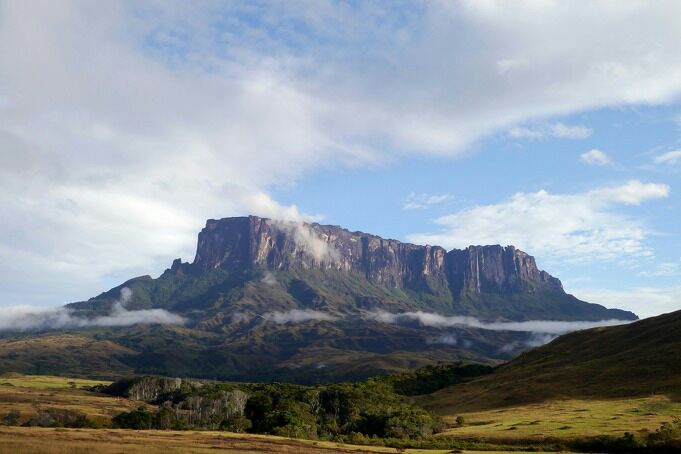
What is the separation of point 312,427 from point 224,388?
68.4 metres

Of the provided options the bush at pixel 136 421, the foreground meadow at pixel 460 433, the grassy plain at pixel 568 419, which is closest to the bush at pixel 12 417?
the foreground meadow at pixel 460 433

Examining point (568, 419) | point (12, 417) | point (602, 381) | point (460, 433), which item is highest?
point (602, 381)

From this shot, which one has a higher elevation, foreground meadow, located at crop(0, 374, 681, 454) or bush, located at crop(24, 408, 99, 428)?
foreground meadow, located at crop(0, 374, 681, 454)

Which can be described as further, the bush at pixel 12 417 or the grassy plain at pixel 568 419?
the bush at pixel 12 417

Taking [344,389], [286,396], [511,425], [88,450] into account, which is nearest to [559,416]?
[511,425]

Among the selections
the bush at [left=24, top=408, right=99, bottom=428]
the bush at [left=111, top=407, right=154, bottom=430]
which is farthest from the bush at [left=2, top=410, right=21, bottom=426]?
the bush at [left=111, top=407, right=154, bottom=430]

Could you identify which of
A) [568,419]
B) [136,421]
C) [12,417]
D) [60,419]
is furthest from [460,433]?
[12,417]

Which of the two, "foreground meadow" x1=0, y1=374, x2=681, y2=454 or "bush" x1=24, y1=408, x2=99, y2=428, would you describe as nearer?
"foreground meadow" x1=0, y1=374, x2=681, y2=454

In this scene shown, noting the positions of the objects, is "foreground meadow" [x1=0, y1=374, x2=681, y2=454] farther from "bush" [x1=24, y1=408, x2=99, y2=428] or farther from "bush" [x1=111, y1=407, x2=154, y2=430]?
"bush" [x1=111, y1=407, x2=154, y2=430]

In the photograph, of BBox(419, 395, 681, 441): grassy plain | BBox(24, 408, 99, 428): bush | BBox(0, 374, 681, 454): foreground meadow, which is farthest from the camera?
BBox(24, 408, 99, 428): bush

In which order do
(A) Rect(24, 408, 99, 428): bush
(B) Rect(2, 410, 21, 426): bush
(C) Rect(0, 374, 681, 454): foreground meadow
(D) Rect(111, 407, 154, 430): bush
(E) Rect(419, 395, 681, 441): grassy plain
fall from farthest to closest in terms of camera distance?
(B) Rect(2, 410, 21, 426): bush
(D) Rect(111, 407, 154, 430): bush
(A) Rect(24, 408, 99, 428): bush
(E) Rect(419, 395, 681, 441): grassy plain
(C) Rect(0, 374, 681, 454): foreground meadow

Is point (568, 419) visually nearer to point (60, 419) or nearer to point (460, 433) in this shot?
point (460, 433)

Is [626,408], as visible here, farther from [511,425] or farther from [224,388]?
[224,388]

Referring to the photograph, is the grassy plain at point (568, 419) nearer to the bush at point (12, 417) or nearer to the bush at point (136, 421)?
the bush at point (136, 421)
